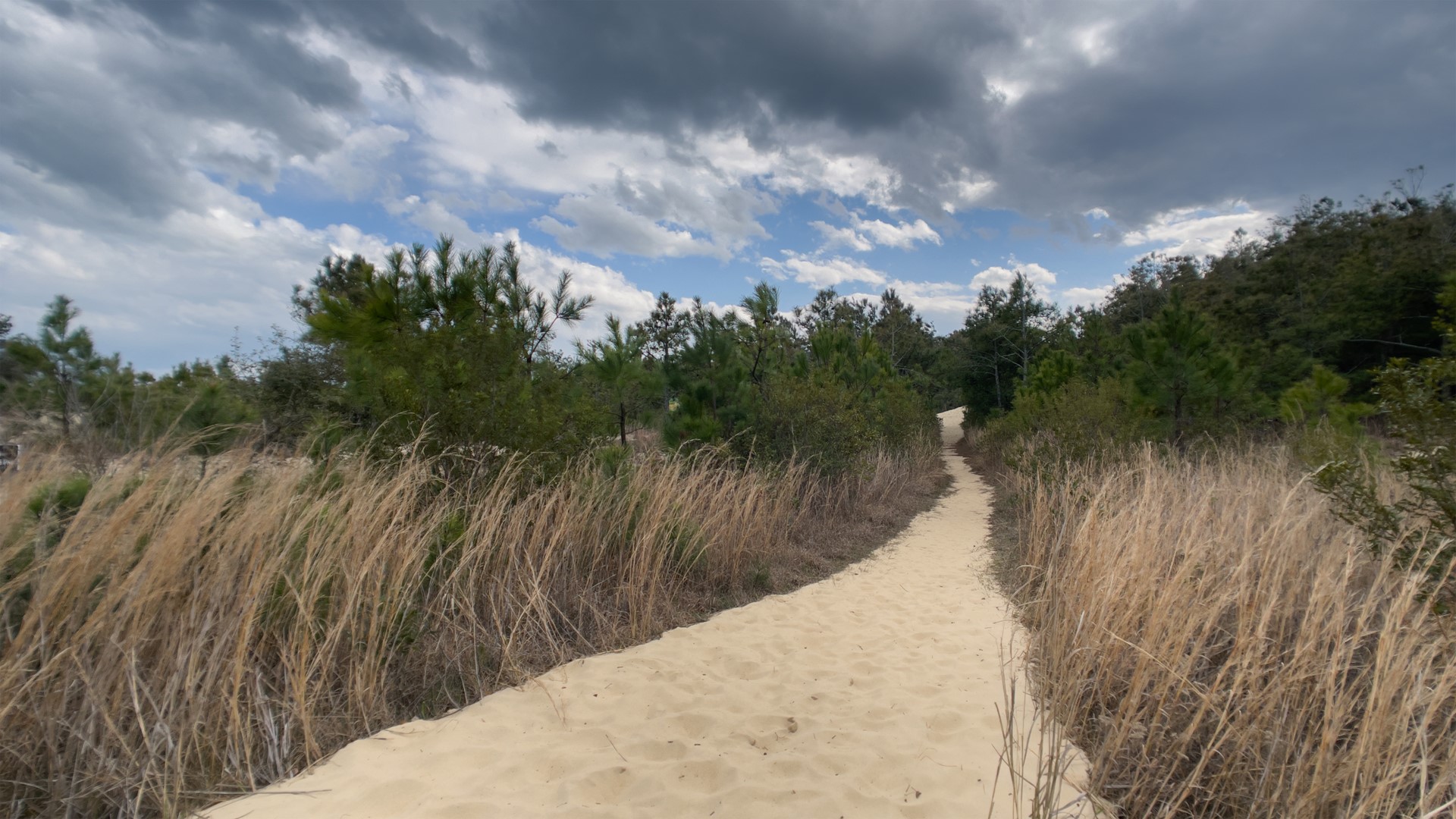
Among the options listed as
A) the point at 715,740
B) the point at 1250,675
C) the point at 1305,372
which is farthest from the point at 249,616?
the point at 1305,372

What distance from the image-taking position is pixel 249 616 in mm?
2482

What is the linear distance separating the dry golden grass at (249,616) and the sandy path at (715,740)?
0.79ft

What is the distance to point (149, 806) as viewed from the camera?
212cm

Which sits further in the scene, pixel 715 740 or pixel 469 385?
pixel 469 385

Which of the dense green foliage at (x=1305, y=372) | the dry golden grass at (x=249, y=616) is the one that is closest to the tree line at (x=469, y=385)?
the dry golden grass at (x=249, y=616)

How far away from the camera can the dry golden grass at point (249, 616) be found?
2.17m

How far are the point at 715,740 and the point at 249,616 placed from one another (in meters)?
2.08

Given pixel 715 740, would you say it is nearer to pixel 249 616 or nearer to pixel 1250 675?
pixel 249 616

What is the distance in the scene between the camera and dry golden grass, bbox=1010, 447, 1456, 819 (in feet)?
6.52

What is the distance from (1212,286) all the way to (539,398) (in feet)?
93.0

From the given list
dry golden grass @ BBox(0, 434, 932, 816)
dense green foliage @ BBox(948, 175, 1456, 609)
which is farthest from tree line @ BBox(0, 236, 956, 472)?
dense green foliage @ BBox(948, 175, 1456, 609)

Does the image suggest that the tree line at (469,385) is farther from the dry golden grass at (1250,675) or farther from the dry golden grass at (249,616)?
the dry golden grass at (1250,675)

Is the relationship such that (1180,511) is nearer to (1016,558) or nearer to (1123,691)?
(1123,691)

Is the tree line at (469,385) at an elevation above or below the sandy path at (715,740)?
above
